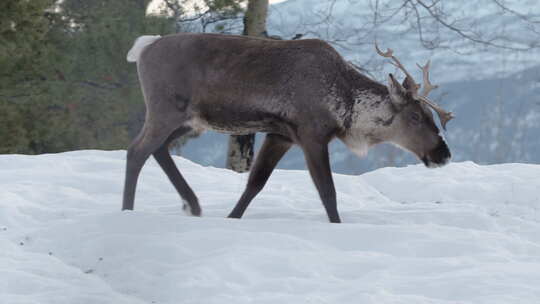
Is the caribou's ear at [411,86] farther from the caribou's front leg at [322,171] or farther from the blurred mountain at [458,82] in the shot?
the caribou's front leg at [322,171]

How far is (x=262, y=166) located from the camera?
6.12 m

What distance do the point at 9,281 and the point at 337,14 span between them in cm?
823

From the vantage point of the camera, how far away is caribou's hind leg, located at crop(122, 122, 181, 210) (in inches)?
231

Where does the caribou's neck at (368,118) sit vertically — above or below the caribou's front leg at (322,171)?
above

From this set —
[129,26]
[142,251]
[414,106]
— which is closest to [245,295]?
[142,251]

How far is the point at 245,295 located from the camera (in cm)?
400

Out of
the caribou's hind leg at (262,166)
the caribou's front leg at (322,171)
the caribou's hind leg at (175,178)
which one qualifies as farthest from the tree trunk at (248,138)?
the caribou's front leg at (322,171)

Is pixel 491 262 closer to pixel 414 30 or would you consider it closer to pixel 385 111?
pixel 385 111

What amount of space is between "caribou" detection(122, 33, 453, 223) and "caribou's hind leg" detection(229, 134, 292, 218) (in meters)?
0.01

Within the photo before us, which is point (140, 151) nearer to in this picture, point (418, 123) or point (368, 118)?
point (368, 118)

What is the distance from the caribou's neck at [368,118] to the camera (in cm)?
579

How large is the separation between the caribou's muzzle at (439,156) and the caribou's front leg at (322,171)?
0.82 m

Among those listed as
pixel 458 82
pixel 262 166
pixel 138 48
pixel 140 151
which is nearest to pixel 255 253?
pixel 262 166

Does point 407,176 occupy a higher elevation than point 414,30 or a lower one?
lower
